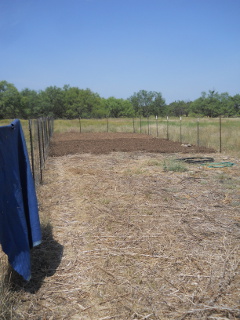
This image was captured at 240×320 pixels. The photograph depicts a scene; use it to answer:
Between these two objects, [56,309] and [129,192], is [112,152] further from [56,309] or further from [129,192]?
[56,309]

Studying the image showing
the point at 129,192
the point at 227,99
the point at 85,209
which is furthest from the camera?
the point at 227,99

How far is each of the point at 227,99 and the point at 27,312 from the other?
83018mm

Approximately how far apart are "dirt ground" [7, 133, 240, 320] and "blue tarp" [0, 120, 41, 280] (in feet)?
1.23

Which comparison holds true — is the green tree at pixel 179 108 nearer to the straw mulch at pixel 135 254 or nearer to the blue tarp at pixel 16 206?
the straw mulch at pixel 135 254

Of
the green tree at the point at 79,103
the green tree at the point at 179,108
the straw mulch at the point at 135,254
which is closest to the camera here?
the straw mulch at the point at 135,254

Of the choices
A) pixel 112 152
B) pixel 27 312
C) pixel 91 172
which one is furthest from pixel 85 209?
pixel 112 152

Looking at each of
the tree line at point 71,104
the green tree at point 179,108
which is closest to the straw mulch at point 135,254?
the tree line at point 71,104

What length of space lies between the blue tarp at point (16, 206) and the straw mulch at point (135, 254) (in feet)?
1.22

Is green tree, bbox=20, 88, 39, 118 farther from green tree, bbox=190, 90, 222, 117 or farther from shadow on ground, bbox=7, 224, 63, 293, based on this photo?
shadow on ground, bbox=7, 224, 63, 293

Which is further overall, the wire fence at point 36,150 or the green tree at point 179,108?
the green tree at point 179,108

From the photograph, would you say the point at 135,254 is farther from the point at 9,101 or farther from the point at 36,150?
the point at 9,101

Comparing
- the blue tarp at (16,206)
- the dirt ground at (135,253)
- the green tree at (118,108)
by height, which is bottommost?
the dirt ground at (135,253)

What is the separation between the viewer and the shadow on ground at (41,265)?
8.93 ft

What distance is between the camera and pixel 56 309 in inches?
95.4
